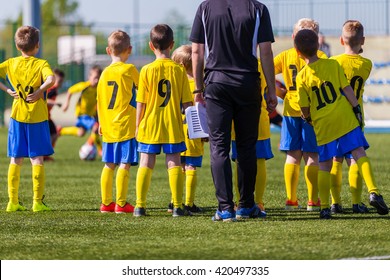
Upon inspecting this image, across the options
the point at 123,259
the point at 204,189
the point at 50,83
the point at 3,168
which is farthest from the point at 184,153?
the point at 3,168

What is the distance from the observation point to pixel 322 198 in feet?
33.1

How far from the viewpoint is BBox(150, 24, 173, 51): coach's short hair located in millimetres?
10344

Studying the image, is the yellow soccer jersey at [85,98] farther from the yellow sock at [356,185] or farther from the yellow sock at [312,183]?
the yellow sock at [356,185]

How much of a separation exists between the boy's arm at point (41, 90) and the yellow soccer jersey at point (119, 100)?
0.49 m

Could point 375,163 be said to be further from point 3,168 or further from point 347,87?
point 347,87

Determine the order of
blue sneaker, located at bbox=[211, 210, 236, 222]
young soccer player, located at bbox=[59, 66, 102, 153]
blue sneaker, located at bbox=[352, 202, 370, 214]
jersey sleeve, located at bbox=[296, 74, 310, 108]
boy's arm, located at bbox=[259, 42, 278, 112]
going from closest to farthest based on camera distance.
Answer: boy's arm, located at bbox=[259, 42, 278, 112] < blue sneaker, located at bbox=[211, 210, 236, 222] < jersey sleeve, located at bbox=[296, 74, 310, 108] < blue sneaker, located at bbox=[352, 202, 370, 214] < young soccer player, located at bbox=[59, 66, 102, 153]

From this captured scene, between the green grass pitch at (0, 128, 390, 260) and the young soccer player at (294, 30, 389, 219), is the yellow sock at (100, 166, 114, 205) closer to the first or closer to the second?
the green grass pitch at (0, 128, 390, 260)

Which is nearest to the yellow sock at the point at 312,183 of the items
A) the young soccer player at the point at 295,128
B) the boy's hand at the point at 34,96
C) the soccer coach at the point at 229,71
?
the young soccer player at the point at 295,128

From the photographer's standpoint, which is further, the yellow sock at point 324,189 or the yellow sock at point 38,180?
the yellow sock at point 38,180

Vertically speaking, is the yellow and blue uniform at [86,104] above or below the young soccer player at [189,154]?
below

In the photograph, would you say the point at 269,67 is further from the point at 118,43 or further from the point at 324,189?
the point at 118,43

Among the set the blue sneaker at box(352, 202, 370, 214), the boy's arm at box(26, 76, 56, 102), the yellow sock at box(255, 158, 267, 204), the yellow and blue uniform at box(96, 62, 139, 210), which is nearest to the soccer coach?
the yellow sock at box(255, 158, 267, 204)

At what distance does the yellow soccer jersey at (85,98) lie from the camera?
20.3m

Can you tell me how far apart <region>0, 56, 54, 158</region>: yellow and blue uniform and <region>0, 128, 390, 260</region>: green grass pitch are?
66 centimetres
